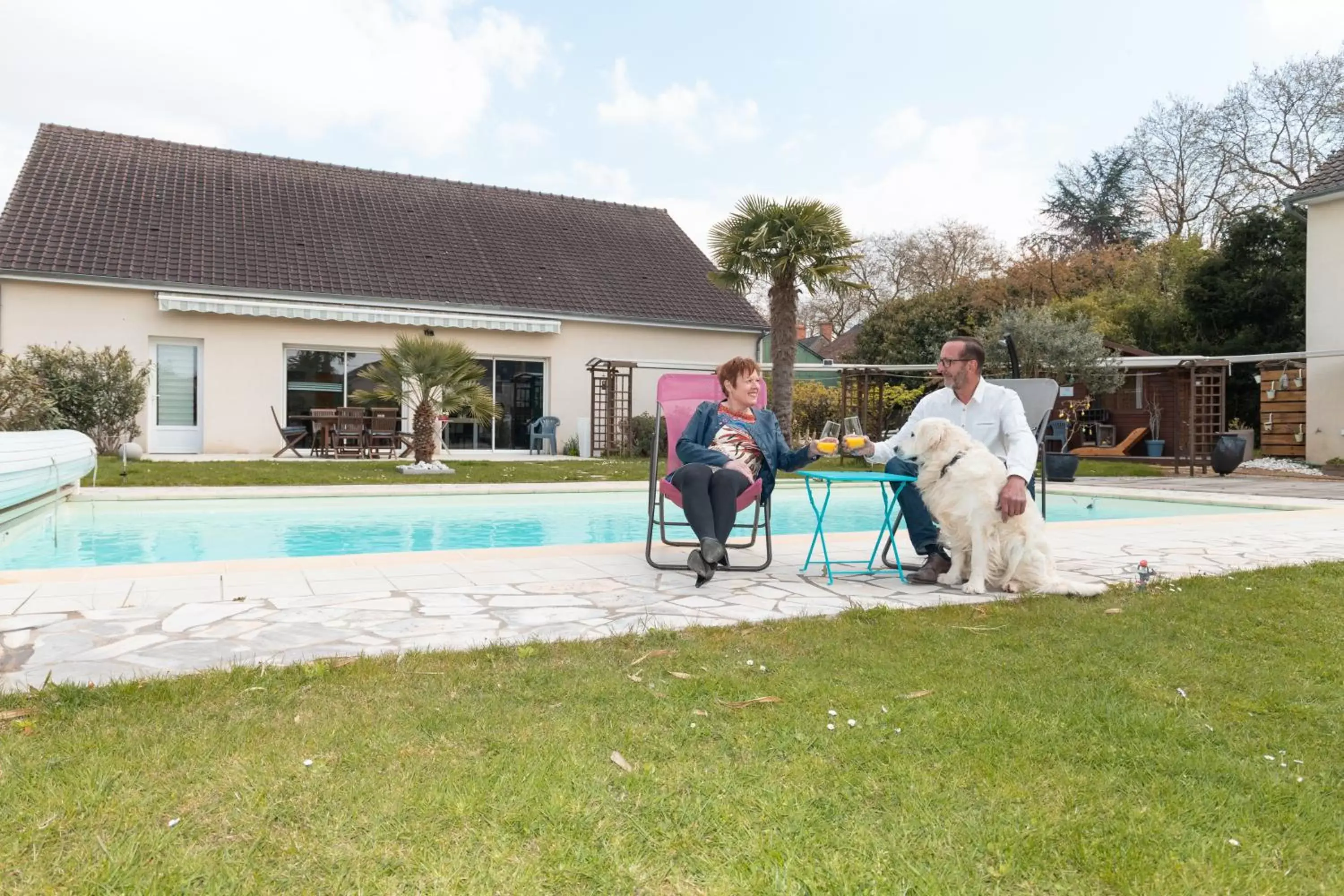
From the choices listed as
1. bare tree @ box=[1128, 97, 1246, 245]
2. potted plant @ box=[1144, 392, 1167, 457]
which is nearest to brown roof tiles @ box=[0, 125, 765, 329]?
potted plant @ box=[1144, 392, 1167, 457]

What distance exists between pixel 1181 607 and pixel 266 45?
1367cm

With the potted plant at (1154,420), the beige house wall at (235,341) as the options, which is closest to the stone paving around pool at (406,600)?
the beige house wall at (235,341)

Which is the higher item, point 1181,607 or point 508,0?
point 508,0

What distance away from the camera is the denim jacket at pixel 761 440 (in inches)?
188

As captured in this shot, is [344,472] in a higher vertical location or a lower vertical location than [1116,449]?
lower

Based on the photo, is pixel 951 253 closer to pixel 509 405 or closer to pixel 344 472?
pixel 509 405

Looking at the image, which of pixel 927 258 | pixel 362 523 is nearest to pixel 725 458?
pixel 362 523

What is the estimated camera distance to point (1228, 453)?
13.6 metres

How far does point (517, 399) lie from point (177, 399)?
18.9ft

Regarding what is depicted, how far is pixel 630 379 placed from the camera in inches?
642

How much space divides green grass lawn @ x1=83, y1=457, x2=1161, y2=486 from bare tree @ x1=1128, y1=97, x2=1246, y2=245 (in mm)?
16188

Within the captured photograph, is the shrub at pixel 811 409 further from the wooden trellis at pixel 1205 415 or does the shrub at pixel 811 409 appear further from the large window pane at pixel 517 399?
the wooden trellis at pixel 1205 415

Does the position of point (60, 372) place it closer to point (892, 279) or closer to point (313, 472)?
point (313, 472)

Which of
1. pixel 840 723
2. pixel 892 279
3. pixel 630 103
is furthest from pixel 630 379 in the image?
pixel 892 279
